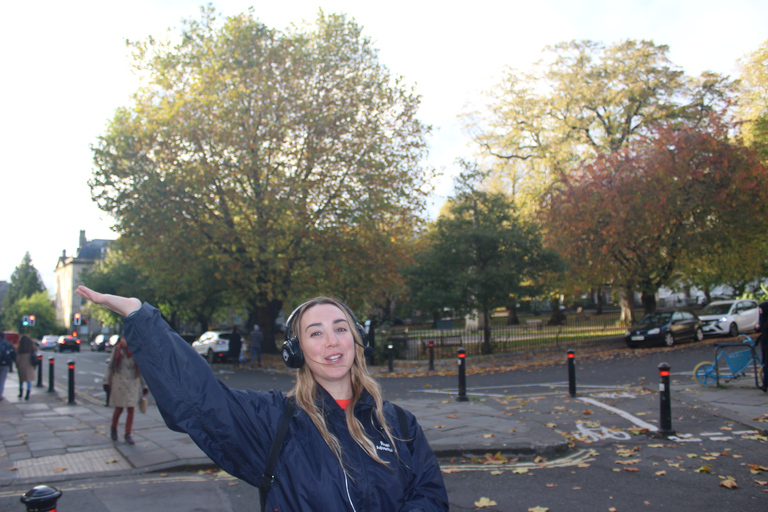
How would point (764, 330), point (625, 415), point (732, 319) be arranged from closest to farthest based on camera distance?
point (625, 415) < point (764, 330) < point (732, 319)

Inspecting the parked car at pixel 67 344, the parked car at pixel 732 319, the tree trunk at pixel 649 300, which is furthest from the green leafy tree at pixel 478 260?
the parked car at pixel 67 344

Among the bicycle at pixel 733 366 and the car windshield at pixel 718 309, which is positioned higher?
the car windshield at pixel 718 309

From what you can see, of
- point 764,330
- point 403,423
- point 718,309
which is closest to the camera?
point 403,423

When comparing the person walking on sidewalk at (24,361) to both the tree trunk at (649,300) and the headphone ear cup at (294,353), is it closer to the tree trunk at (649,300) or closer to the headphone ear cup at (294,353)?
the headphone ear cup at (294,353)

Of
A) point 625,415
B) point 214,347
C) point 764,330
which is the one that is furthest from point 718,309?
point 214,347

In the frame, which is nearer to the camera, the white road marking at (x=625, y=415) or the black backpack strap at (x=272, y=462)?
the black backpack strap at (x=272, y=462)

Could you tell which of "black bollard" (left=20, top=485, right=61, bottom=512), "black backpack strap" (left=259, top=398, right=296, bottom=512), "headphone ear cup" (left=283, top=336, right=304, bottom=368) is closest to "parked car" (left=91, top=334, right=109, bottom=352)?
"black bollard" (left=20, top=485, right=61, bottom=512)

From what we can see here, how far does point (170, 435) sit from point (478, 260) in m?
14.3

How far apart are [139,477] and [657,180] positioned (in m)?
23.4

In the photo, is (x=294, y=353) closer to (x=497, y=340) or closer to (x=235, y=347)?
(x=497, y=340)

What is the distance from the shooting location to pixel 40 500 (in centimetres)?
218

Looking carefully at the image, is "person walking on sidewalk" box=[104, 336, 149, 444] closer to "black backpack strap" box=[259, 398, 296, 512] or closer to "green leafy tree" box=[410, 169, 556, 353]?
"black backpack strap" box=[259, 398, 296, 512]

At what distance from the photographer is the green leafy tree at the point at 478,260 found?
20.3 meters

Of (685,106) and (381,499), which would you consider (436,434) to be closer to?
(381,499)
